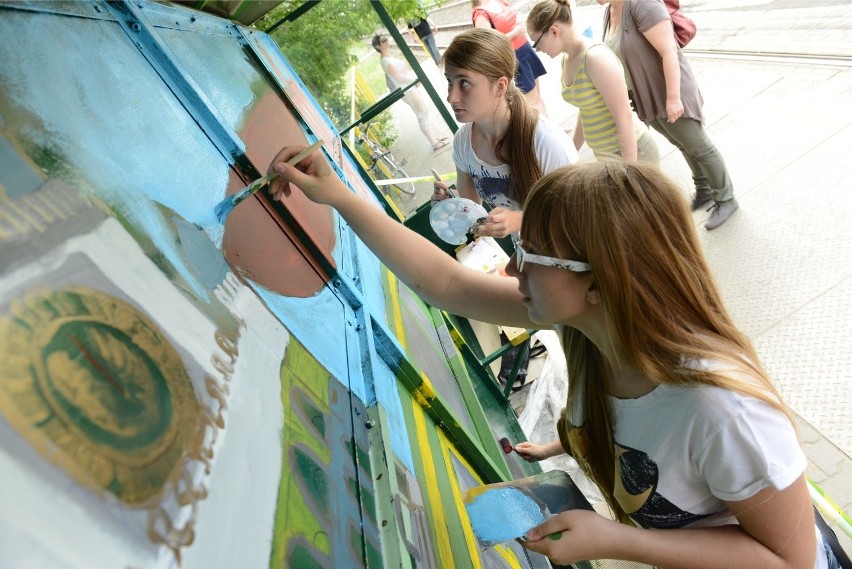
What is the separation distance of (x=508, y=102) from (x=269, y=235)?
1.35 metres

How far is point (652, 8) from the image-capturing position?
3.54 meters

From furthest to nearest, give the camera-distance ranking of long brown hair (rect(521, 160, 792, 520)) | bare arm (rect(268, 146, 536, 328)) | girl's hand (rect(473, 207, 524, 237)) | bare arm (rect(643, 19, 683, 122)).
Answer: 1. bare arm (rect(643, 19, 683, 122))
2. girl's hand (rect(473, 207, 524, 237))
3. bare arm (rect(268, 146, 536, 328))
4. long brown hair (rect(521, 160, 792, 520))

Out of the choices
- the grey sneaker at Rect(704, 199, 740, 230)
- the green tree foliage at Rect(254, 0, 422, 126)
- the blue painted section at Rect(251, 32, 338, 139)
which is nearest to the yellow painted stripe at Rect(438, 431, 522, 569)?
the blue painted section at Rect(251, 32, 338, 139)

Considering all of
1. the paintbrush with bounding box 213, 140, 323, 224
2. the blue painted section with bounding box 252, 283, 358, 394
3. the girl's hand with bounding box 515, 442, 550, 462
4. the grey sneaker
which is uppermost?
the paintbrush with bounding box 213, 140, 323, 224

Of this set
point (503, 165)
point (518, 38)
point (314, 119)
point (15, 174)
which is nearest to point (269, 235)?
point (15, 174)

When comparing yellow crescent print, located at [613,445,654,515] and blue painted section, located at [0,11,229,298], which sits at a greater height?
blue painted section, located at [0,11,229,298]

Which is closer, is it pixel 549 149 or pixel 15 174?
pixel 15 174

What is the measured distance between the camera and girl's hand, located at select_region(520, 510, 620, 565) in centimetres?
132

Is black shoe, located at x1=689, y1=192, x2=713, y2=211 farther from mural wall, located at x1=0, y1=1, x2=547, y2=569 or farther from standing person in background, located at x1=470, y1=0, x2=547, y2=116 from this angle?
mural wall, located at x1=0, y1=1, x2=547, y2=569

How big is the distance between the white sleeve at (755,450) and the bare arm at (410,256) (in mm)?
693

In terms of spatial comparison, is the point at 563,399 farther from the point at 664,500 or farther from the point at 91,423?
the point at 91,423

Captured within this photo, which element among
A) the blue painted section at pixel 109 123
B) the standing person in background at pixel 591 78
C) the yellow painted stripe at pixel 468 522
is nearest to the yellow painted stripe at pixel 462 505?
the yellow painted stripe at pixel 468 522

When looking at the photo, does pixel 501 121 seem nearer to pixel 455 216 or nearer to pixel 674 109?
pixel 455 216

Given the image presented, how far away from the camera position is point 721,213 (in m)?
4.36
